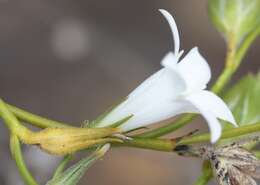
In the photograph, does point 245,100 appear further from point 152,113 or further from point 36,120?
point 36,120

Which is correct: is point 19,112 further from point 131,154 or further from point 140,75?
point 140,75

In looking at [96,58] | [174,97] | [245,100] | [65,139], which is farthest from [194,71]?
[96,58]

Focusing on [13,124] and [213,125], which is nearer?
[213,125]

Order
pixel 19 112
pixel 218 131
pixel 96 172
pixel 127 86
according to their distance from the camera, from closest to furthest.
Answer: pixel 218 131
pixel 19 112
pixel 96 172
pixel 127 86

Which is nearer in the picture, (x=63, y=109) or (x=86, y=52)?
(x=63, y=109)

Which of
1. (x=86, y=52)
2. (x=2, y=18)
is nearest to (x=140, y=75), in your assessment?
(x=86, y=52)

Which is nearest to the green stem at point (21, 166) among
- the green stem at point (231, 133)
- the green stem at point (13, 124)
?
the green stem at point (13, 124)

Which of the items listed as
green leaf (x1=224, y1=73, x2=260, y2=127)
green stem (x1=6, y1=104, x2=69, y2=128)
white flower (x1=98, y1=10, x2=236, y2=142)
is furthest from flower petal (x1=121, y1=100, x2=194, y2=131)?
green leaf (x1=224, y1=73, x2=260, y2=127)

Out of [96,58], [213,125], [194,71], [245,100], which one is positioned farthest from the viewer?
[96,58]
